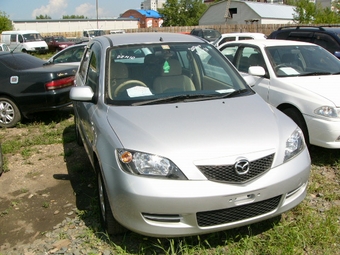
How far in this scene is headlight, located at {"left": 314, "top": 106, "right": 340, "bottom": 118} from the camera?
14.8ft

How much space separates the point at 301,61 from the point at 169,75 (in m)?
2.97

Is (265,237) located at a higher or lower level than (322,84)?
lower

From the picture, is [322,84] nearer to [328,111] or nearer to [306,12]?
[328,111]

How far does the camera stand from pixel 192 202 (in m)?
2.63

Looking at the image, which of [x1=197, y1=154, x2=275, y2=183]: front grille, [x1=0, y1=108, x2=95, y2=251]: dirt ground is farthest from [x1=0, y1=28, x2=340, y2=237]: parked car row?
[x1=0, y1=108, x2=95, y2=251]: dirt ground

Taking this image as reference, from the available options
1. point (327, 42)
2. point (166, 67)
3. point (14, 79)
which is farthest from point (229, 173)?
point (327, 42)

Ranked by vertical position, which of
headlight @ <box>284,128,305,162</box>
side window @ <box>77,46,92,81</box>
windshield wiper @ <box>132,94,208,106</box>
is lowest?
headlight @ <box>284,128,305,162</box>

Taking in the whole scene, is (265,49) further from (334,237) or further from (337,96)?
(334,237)

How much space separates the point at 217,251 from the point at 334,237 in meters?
1.03

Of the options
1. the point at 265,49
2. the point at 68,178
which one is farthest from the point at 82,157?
the point at 265,49

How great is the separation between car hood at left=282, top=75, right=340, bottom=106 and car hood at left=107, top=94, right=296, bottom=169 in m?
1.58

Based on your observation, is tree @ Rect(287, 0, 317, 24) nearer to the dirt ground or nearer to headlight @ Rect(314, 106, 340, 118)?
headlight @ Rect(314, 106, 340, 118)

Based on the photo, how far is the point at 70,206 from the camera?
13.1ft

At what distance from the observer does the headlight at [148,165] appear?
2699 millimetres
